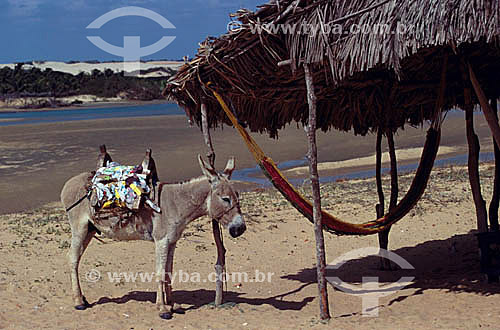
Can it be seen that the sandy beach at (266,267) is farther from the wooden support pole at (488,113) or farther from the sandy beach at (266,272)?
the wooden support pole at (488,113)

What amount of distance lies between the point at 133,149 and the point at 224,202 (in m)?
15.3

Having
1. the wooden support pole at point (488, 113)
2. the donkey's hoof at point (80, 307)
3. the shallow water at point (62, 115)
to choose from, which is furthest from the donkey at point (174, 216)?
the shallow water at point (62, 115)

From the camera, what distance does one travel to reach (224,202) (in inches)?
209

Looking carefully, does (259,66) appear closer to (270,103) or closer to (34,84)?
(270,103)

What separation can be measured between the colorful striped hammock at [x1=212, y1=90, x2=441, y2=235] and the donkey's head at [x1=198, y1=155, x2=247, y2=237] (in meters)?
0.39

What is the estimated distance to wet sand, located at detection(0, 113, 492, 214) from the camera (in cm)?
1455

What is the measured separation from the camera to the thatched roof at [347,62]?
479 centimetres

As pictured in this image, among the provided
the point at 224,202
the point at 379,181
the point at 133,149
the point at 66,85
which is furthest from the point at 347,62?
the point at 66,85

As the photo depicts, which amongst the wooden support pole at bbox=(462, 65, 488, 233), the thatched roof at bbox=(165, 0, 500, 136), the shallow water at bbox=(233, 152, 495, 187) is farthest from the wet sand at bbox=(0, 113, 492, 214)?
the wooden support pole at bbox=(462, 65, 488, 233)

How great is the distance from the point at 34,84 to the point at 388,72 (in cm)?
5456

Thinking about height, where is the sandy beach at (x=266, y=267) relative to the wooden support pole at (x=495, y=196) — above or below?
below

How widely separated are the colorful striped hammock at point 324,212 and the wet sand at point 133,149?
7.55m

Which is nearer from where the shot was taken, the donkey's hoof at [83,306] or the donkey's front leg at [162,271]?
the donkey's front leg at [162,271]

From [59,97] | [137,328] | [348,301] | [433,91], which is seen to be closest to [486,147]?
[433,91]
